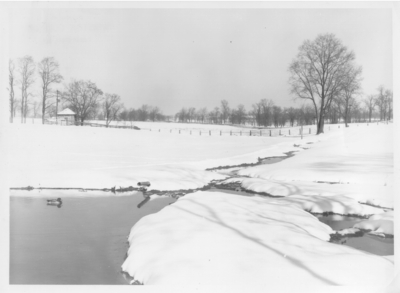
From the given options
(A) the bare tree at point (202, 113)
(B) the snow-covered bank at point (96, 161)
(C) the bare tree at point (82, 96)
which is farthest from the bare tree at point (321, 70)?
(A) the bare tree at point (202, 113)

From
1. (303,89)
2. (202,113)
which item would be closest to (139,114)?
(202,113)

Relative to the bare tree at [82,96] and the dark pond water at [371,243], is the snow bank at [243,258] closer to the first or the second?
the dark pond water at [371,243]

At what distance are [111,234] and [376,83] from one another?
28.9 ft

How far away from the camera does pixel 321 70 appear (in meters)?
18.5

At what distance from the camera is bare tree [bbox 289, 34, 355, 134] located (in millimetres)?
12102

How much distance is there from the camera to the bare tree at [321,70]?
12.1 metres

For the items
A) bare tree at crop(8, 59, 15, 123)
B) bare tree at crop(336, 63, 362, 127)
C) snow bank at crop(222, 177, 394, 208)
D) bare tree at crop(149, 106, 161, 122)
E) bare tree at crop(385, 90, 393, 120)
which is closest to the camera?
bare tree at crop(8, 59, 15, 123)

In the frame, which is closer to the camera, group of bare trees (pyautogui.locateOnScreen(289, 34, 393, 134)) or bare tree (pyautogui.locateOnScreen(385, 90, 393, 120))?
bare tree (pyautogui.locateOnScreen(385, 90, 393, 120))

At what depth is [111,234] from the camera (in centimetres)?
805

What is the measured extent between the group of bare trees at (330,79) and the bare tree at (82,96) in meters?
8.59

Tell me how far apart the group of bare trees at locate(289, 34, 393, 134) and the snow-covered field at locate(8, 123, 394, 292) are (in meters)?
1.44

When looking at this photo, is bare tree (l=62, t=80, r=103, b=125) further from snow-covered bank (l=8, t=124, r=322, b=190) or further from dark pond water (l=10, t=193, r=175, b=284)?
dark pond water (l=10, t=193, r=175, b=284)

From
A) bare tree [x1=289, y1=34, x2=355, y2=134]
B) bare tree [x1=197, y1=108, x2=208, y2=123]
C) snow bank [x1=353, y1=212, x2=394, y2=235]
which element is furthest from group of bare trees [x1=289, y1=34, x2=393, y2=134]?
bare tree [x1=197, y1=108, x2=208, y2=123]

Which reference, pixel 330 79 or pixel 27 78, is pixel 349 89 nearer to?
pixel 330 79
